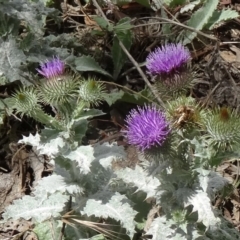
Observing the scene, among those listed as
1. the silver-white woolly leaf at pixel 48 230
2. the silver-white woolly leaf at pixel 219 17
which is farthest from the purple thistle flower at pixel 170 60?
the silver-white woolly leaf at pixel 219 17

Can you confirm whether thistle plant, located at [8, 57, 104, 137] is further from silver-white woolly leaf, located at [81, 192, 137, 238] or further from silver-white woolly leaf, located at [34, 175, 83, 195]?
silver-white woolly leaf, located at [81, 192, 137, 238]

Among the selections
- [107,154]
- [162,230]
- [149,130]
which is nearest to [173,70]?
[149,130]

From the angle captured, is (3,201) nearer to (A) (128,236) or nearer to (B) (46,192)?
(B) (46,192)

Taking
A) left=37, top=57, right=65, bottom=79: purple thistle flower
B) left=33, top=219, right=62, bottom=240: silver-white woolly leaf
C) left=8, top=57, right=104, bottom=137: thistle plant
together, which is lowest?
left=33, top=219, right=62, bottom=240: silver-white woolly leaf

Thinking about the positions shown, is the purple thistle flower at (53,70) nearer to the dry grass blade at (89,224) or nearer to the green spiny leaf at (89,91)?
the green spiny leaf at (89,91)

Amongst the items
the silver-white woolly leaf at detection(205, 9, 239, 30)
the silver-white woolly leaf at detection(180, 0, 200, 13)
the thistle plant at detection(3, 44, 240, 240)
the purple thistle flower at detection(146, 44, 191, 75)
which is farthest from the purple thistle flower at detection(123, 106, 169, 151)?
the silver-white woolly leaf at detection(180, 0, 200, 13)

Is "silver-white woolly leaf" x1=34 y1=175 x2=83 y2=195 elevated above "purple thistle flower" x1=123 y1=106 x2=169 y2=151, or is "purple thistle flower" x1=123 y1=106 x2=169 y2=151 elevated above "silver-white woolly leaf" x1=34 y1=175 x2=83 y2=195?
"purple thistle flower" x1=123 y1=106 x2=169 y2=151
